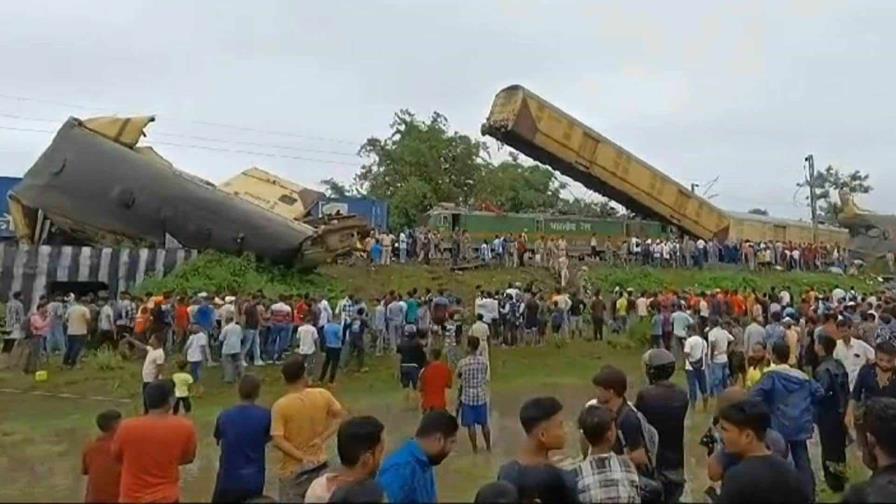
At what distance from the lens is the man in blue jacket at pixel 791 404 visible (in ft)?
23.5

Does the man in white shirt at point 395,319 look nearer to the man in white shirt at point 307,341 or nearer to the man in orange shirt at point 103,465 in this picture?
the man in white shirt at point 307,341

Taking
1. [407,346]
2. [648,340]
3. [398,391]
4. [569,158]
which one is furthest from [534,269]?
[407,346]

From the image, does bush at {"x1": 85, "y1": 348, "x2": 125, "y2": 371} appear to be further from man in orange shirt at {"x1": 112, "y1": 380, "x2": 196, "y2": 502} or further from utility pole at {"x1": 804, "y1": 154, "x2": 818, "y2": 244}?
utility pole at {"x1": 804, "y1": 154, "x2": 818, "y2": 244}

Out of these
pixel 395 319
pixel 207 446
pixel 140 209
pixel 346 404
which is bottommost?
pixel 207 446

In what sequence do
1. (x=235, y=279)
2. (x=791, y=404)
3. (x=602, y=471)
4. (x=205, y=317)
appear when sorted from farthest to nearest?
(x=235, y=279), (x=205, y=317), (x=791, y=404), (x=602, y=471)

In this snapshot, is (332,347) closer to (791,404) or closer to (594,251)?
(791,404)

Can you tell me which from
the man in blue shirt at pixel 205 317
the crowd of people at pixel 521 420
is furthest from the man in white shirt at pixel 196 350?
the man in blue shirt at pixel 205 317

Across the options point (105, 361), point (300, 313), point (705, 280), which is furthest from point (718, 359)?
point (705, 280)

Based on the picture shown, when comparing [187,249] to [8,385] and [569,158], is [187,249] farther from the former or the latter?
[569,158]

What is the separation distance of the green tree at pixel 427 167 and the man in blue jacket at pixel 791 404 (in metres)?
39.0

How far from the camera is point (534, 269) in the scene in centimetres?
2823

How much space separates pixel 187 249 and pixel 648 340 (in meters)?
11.4

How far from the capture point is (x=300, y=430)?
603cm

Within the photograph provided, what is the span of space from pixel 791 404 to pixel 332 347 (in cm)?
1005
